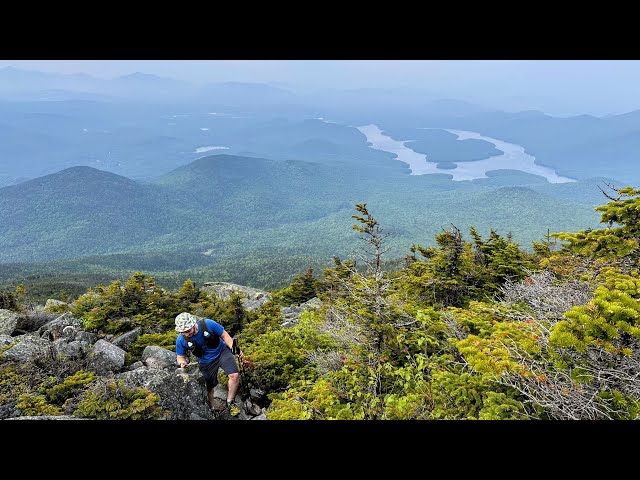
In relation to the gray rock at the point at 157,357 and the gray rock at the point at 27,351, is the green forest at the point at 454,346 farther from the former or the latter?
the gray rock at the point at 157,357

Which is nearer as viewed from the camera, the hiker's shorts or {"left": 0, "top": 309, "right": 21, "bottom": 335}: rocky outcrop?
the hiker's shorts

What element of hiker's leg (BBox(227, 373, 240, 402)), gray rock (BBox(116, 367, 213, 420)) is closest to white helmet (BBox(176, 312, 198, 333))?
gray rock (BBox(116, 367, 213, 420))

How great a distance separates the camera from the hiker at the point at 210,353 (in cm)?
521

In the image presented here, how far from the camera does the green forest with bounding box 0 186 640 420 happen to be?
323cm

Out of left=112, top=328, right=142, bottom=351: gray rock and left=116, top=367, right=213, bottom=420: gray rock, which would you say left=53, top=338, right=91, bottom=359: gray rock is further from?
left=116, top=367, right=213, bottom=420: gray rock

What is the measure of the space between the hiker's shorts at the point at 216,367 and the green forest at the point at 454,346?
23.2 inches

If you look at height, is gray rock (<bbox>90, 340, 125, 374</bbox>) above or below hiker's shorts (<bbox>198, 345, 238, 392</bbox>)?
below

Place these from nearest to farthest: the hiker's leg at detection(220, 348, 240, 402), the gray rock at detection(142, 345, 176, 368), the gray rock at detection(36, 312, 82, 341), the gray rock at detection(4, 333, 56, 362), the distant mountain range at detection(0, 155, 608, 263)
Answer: the hiker's leg at detection(220, 348, 240, 402) < the gray rock at detection(4, 333, 56, 362) < the gray rock at detection(142, 345, 176, 368) < the gray rock at detection(36, 312, 82, 341) < the distant mountain range at detection(0, 155, 608, 263)

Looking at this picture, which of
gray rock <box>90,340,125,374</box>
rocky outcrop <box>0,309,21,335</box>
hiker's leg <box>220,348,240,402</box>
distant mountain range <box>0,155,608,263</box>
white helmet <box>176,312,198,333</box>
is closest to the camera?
white helmet <box>176,312,198,333</box>

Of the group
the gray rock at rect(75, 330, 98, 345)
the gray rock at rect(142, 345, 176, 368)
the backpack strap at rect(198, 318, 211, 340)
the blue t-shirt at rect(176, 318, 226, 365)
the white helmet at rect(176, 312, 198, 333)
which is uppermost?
the white helmet at rect(176, 312, 198, 333)

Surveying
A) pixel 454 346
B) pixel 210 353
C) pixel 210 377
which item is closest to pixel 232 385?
pixel 210 377
